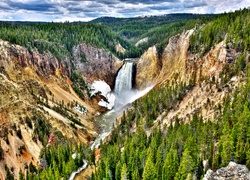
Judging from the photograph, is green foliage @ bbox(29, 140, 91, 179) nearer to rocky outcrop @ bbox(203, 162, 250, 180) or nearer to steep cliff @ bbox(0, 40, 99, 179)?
steep cliff @ bbox(0, 40, 99, 179)

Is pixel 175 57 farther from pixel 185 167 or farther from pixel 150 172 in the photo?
pixel 185 167

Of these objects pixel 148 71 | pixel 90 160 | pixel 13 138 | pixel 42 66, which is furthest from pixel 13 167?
pixel 148 71

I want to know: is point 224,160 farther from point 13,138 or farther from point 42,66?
point 42,66

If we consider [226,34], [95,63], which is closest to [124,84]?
[95,63]

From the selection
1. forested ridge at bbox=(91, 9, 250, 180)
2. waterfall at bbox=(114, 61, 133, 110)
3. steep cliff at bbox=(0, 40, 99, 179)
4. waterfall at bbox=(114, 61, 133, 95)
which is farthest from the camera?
waterfall at bbox=(114, 61, 133, 95)

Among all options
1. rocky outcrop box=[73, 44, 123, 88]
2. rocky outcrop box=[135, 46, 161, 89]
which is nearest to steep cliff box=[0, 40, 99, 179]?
rocky outcrop box=[73, 44, 123, 88]
